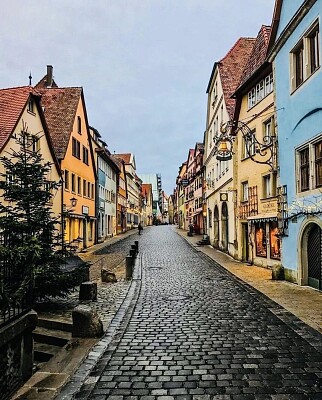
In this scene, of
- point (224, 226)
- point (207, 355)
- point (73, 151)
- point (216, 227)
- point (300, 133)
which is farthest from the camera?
point (216, 227)

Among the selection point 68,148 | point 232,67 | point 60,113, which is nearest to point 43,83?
point 60,113

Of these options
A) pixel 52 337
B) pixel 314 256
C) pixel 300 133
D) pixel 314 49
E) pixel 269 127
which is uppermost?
pixel 314 49

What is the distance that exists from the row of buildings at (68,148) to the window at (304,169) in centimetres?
773

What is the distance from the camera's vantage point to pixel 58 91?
3259 cm

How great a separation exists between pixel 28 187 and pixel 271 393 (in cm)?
712

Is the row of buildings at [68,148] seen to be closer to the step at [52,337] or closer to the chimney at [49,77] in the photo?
the chimney at [49,77]

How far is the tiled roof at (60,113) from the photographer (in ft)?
94.2

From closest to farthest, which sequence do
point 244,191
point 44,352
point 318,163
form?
point 44,352, point 318,163, point 244,191

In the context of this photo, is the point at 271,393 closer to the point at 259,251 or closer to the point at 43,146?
the point at 259,251

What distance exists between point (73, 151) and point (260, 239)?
16.5 m

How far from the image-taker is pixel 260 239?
19.8 m

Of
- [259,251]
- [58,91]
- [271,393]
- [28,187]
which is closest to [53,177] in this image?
[58,91]

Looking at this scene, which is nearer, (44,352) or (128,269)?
(44,352)

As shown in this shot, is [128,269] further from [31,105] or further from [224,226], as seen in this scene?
[224,226]
